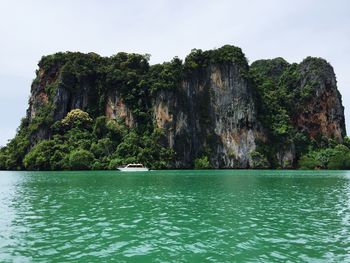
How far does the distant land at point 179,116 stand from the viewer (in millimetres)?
97625

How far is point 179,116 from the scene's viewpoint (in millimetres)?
102438

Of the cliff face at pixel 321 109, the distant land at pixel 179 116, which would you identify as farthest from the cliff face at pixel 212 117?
the cliff face at pixel 321 109

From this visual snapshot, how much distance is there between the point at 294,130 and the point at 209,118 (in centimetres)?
2656

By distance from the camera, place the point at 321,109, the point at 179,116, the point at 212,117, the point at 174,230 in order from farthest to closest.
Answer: the point at 321,109
the point at 212,117
the point at 179,116
the point at 174,230

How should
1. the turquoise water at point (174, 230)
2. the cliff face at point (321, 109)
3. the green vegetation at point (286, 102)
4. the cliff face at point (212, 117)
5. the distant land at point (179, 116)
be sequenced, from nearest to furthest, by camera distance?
the turquoise water at point (174, 230), the distant land at point (179, 116), the cliff face at point (212, 117), the green vegetation at point (286, 102), the cliff face at point (321, 109)

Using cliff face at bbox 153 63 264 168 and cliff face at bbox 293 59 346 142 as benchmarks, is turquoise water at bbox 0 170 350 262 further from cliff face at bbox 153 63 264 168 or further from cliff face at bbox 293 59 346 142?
cliff face at bbox 293 59 346 142

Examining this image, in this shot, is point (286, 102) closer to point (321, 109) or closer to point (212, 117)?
point (321, 109)

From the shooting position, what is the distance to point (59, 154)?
88.8 metres

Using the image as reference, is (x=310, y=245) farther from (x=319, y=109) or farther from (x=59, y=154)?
(x=319, y=109)

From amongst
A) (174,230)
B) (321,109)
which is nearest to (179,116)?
(321,109)

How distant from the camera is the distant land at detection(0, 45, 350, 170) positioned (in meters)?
97.6

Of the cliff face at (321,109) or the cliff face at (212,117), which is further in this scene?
the cliff face at (321,109)

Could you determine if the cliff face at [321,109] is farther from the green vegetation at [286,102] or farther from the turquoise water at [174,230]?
the turquoise water at [174,230]

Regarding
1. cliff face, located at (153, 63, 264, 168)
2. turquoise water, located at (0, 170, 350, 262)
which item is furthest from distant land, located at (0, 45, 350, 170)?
turquoise water, located at (0, 170, 350, 262)
